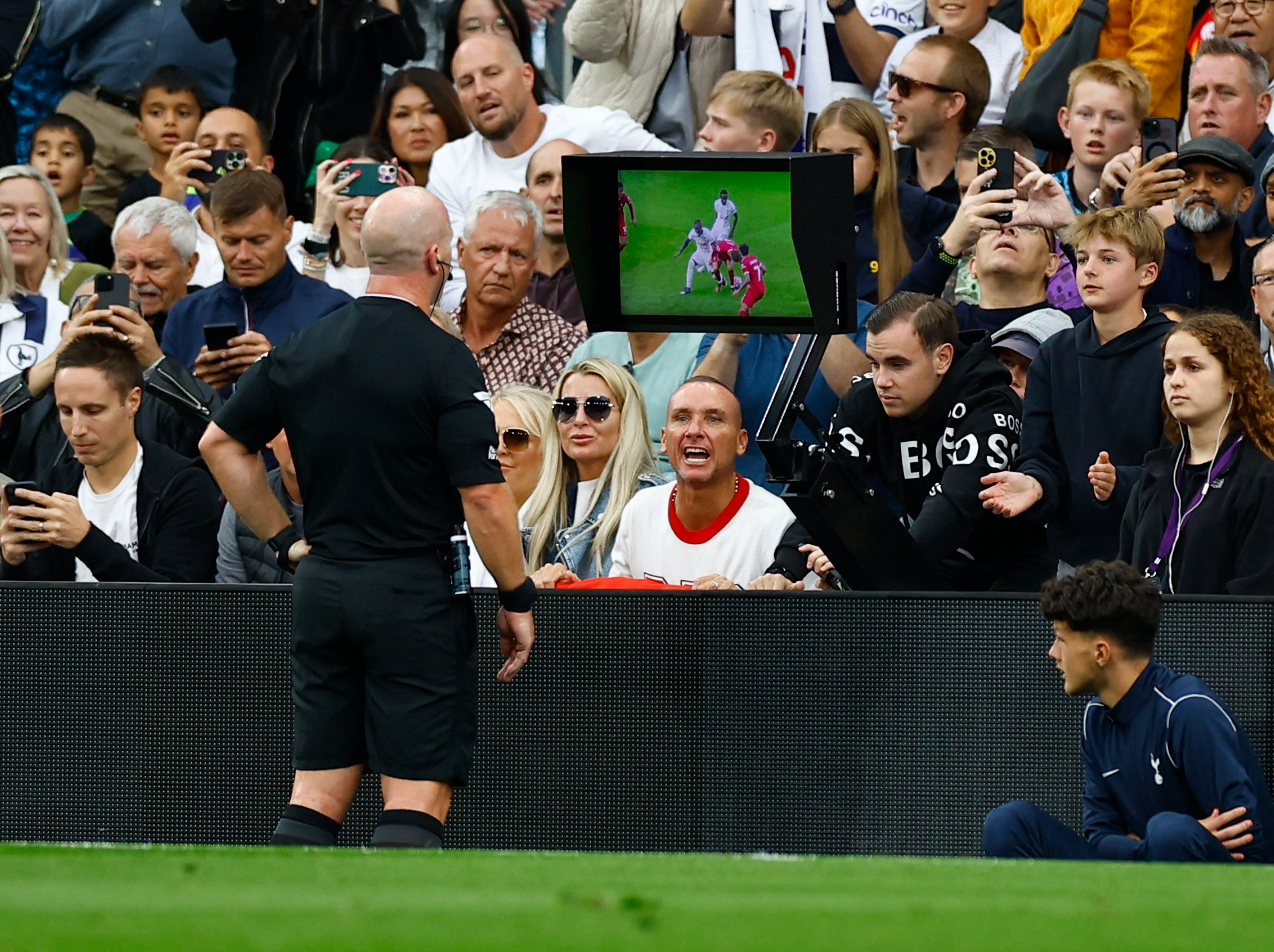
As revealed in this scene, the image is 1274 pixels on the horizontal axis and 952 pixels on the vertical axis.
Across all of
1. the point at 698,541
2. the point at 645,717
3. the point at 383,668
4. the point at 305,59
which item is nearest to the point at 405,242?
the point at 383,668

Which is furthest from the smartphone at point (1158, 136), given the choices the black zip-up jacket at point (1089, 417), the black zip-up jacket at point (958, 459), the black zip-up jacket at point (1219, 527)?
the black zip-up jacket at point (1219, 527)

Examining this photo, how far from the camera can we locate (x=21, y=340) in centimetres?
809

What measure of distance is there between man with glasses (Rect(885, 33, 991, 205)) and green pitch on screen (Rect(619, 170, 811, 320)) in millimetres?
2750

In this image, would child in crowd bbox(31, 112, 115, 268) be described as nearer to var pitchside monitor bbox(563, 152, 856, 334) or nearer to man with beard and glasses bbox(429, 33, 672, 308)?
man with beard and glasses bbox(429, 33, 672, 308)

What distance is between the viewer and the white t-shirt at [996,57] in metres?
8.40

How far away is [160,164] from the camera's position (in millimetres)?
9695

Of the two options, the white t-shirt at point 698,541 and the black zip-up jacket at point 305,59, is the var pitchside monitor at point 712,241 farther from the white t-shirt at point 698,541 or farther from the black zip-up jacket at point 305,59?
the black zip-up jacket at point 305,59

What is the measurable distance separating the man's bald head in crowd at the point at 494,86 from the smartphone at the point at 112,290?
1.94m

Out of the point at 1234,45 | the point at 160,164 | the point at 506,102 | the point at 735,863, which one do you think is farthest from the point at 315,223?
the point at 735,863

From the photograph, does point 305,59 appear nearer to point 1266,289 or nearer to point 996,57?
point 996,57

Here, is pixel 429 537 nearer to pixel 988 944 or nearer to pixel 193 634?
pixel 193 634

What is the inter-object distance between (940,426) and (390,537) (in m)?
2.17

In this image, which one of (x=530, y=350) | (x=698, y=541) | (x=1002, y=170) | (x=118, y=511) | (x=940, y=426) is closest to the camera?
(x=940, y=426)

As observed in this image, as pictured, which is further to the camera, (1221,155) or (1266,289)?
(1221,155)
